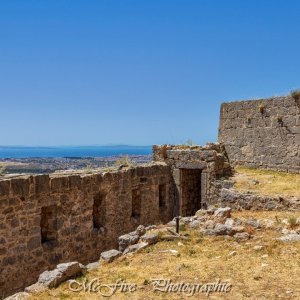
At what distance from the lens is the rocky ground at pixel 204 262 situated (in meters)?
6.47

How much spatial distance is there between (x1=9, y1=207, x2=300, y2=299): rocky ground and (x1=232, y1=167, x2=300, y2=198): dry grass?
285cm

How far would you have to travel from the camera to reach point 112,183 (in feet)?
43.3

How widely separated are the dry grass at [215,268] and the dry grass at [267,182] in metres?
4.47

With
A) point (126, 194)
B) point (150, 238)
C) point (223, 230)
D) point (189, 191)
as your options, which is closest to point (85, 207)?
point (126, 194)

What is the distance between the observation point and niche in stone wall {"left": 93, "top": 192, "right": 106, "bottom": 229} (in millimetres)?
12823

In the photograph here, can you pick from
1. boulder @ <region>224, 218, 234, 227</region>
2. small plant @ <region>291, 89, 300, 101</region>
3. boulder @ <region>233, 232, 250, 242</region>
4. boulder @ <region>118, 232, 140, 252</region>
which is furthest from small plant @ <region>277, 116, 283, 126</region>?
boulder @ <region>118, 232, 140, 252</region>

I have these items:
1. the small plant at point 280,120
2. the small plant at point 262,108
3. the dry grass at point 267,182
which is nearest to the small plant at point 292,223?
the dry grass at point 267,182

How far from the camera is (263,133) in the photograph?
1759cm

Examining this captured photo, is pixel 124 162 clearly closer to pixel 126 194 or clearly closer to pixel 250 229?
pixel 126 194

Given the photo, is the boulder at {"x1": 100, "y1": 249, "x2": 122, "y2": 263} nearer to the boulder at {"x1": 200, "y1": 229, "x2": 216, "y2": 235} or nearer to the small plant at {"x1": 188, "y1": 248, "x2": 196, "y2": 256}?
the small plant at {"x1": 188, "y1": 248, "x2": 196, "y2": 256}

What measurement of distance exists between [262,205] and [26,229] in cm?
678

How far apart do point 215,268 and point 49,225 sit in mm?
5038

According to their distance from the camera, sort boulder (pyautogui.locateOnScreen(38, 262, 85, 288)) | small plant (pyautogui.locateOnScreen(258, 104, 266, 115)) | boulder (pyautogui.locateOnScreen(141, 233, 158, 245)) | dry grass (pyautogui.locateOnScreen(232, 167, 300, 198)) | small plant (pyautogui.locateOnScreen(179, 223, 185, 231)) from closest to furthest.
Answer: boulder (pyautogui.locateOnScreen(38, 262, 85, 288))
boulder (pyautogui.locateOnScreen(141, 233, 158, 245))
small plant (pyautogui.locateOnScreen(179, 223, 185, 231))
dry grass (pyautogui.locateOnScreen(232, 167, 300, 198))
small plant (pyautogui.locateOnScreen(258, 104, 266, 115))

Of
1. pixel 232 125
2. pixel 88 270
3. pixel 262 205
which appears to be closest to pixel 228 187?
pixel 262 205
